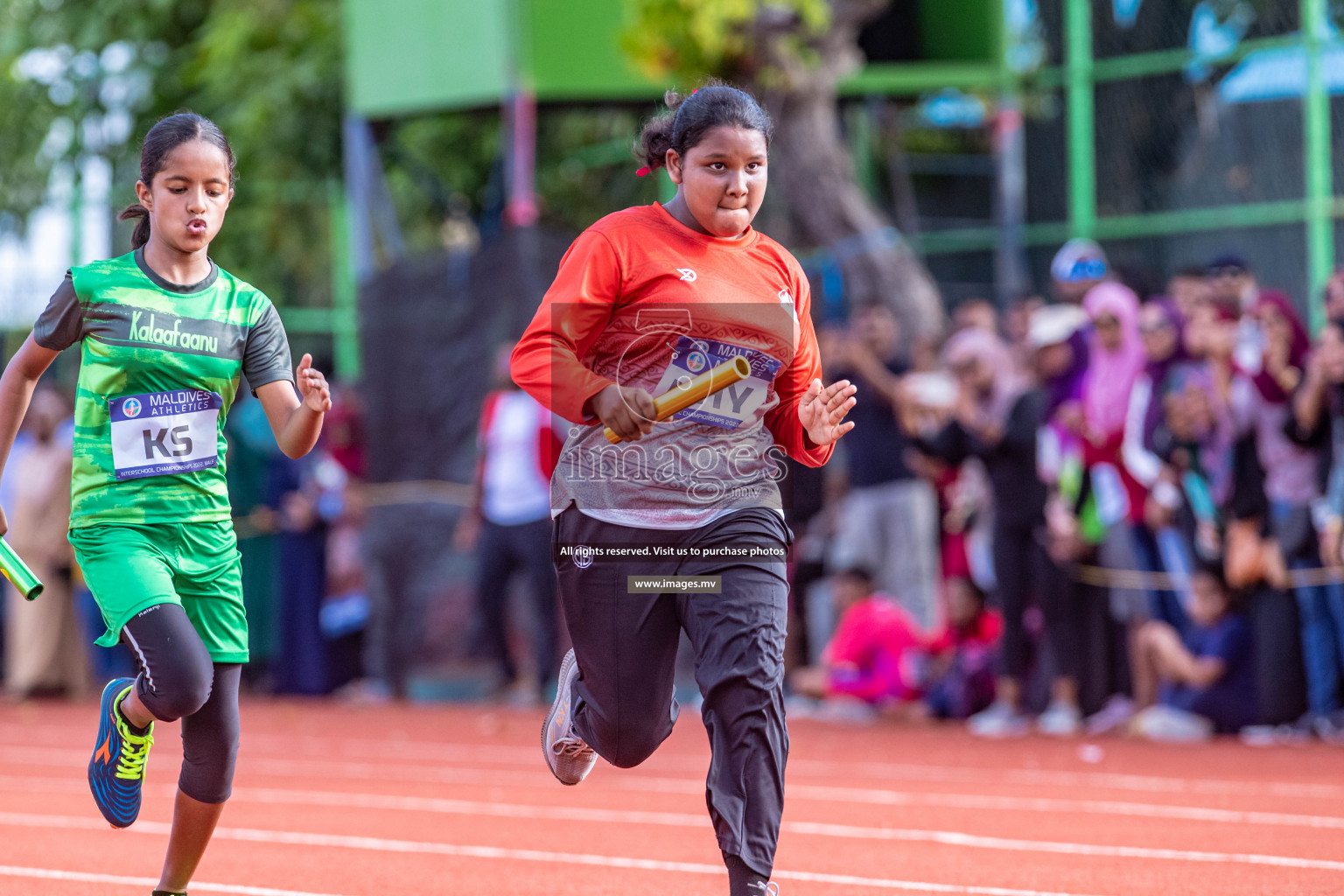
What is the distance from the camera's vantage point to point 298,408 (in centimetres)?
507

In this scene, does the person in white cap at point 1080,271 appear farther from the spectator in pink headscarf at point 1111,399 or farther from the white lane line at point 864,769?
the white lane line at point 864,769

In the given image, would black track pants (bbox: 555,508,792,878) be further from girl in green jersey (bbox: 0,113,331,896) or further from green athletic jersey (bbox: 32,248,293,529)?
green athletic jersey (bbox: 32,248,293,529)

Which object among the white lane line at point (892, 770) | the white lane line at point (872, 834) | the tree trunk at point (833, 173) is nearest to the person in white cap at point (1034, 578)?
the white lane line at point (892, 770)

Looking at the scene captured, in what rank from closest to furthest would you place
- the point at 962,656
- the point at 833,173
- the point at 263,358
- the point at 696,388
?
the point at 696,388 < the point at 263,358 < the point at 962,656 < the point at 833,173

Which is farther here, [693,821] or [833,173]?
[833,173]

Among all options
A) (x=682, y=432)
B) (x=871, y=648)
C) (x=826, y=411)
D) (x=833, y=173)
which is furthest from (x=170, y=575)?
(x=833, y=173)

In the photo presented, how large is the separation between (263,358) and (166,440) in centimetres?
38

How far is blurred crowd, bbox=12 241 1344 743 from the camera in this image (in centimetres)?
1041

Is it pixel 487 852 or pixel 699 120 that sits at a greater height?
pixel 699 120

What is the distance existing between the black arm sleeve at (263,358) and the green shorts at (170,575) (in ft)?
1.38

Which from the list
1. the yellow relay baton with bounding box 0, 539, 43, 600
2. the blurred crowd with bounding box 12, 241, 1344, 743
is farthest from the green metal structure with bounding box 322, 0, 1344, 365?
the yellow relay baton with bounding box 0, 539, 43, 600

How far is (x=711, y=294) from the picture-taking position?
4.88m

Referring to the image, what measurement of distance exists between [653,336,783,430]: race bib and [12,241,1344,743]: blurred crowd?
591 centimetres

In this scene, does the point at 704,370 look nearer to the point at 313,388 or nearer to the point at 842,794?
the point at 313,388
